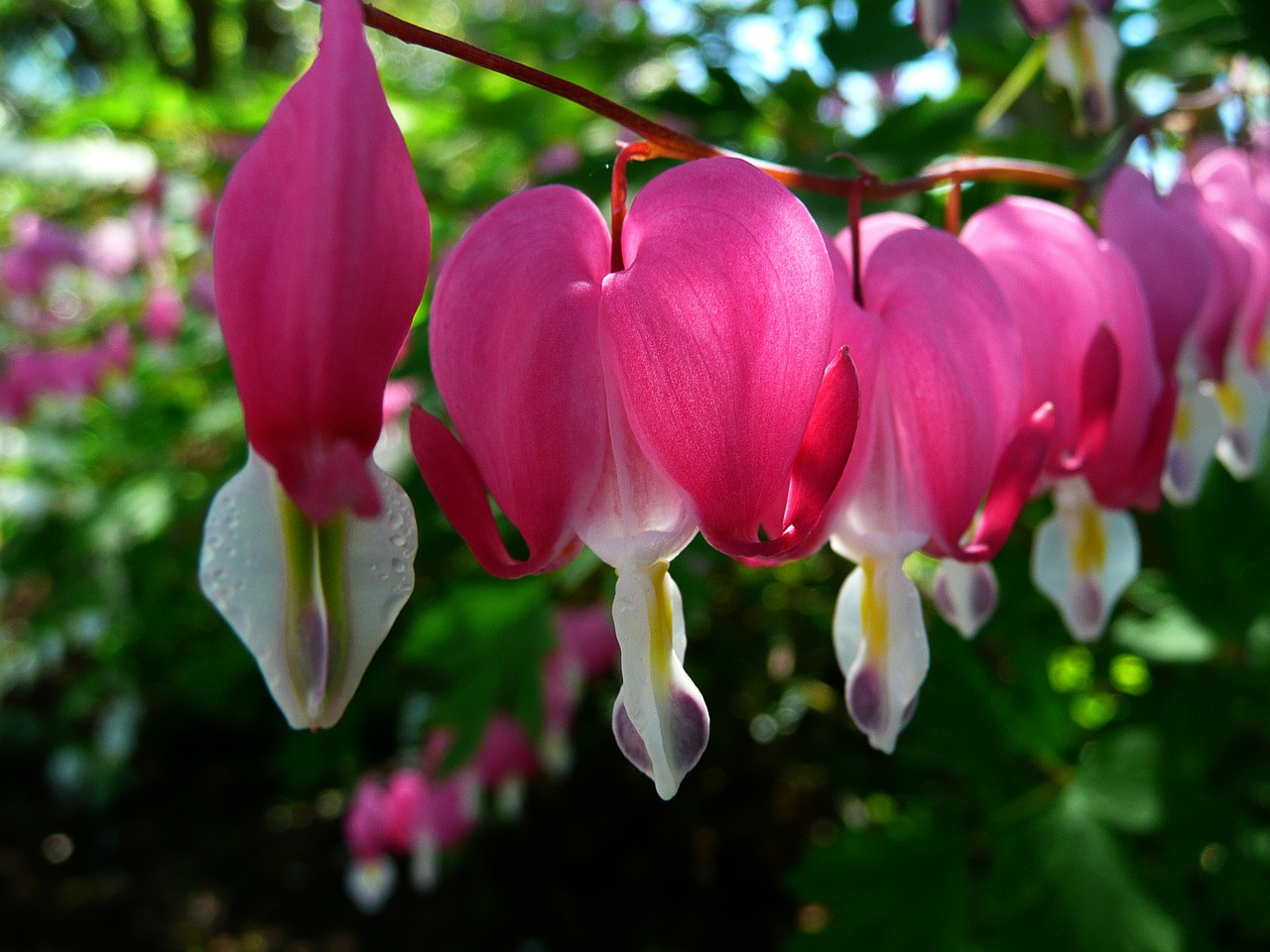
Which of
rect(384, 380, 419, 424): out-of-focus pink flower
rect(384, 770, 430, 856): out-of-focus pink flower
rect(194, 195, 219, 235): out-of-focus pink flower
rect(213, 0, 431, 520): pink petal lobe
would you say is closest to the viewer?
rect(213, 0, 431, 520): pink petal lobe

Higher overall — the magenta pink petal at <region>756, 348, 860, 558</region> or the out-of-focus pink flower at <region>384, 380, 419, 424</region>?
the magenta pink petal at <region>756, 348, 860, 558</region>

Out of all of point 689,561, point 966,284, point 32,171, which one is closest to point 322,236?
point 966,284

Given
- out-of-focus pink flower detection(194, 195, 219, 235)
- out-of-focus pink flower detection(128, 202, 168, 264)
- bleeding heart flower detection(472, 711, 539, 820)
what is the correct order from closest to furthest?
bleeding heart flower detection(472, 711, 539, 820) < out-of-focus pink flower detection(194, 195, 219, 235) < out-of-focus pink flower detection(128, 202, 168, 264)

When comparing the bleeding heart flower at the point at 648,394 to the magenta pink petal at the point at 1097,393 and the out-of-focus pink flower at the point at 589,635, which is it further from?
the out-of-focus pink flower at the point at 589,635

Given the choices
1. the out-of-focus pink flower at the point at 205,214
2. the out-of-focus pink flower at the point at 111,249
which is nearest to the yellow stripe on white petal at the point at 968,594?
Result: the out-of-focus pink flower at the point at 205,214

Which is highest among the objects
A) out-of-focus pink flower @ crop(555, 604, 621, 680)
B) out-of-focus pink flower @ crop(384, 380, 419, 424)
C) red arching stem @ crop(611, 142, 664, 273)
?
red arching stem @ crop(611, 142, 664, 273)

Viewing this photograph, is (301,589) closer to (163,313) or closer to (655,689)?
(655,689)

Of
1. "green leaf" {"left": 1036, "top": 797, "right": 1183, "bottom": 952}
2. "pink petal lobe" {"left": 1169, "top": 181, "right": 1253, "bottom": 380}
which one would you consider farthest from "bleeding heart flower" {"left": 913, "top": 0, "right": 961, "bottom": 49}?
"green leaf" {"left": 1036, "top": 797, "right": 1183, "bottom": 952}

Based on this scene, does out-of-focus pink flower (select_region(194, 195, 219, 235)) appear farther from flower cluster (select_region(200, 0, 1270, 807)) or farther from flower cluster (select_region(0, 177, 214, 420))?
flower cluster (select_region(200, 0, 1270, 807))

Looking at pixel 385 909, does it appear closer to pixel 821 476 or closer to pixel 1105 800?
pixel 1105 800
